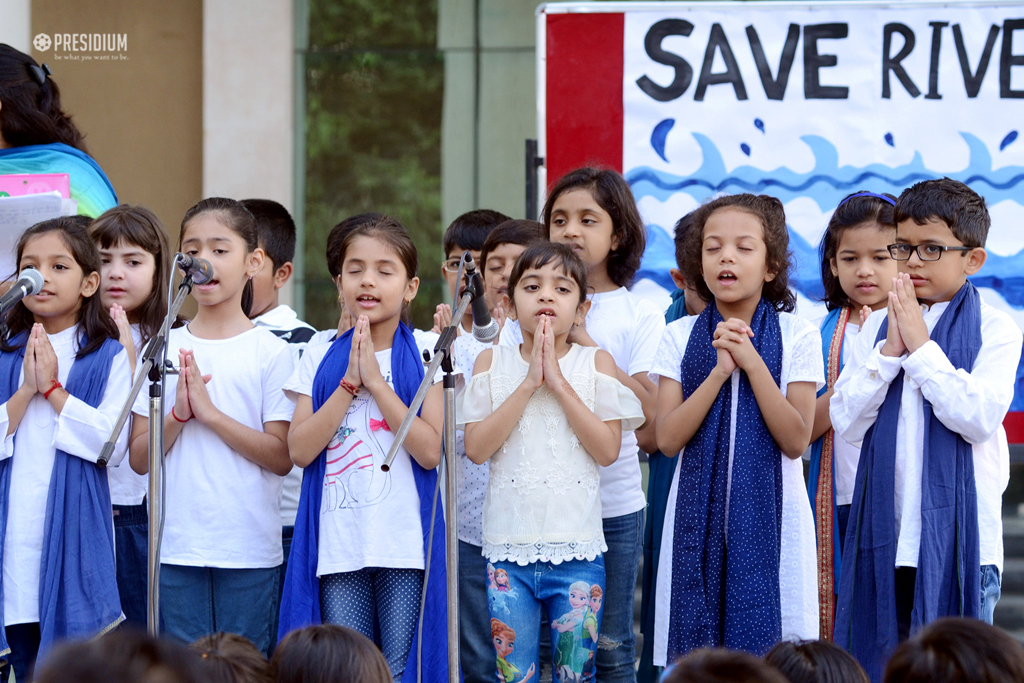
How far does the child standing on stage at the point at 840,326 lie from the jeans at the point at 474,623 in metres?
1.02

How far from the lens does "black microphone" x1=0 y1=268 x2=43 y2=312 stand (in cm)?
261

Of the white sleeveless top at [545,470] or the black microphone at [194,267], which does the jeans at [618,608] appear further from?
the black microphone at [194,267]

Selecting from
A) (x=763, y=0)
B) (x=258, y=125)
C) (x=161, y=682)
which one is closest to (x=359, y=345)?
(x=161, y=682)

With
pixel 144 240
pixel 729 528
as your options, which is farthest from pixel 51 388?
pixel 729 528

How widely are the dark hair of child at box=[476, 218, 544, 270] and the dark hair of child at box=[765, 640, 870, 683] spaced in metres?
1.83

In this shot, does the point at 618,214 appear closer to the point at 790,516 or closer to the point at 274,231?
the point at 790,516

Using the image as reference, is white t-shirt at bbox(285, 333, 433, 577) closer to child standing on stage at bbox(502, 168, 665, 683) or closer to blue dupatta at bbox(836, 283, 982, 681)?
child standing on stage at bbox(502, 168, 665, 683)

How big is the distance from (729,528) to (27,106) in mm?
2604

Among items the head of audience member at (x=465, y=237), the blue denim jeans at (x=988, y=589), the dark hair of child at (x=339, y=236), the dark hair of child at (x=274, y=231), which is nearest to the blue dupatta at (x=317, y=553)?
the dark hair of child at (x=339, y=236)

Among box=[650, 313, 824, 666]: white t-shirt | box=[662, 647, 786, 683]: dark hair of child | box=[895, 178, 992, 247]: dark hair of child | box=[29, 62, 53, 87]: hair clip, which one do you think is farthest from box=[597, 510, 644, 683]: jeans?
box=[29, 62, 53, 87]: hair clip

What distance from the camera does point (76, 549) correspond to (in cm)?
296

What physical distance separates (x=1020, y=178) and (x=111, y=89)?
5206mm

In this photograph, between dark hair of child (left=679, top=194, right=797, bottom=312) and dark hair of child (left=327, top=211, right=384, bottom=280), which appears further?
dark hair of child (left=327, top=211, right=384, bottom=280)

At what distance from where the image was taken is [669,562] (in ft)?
9.25
